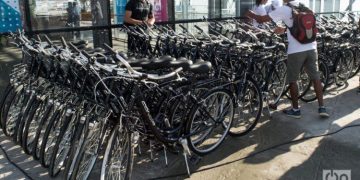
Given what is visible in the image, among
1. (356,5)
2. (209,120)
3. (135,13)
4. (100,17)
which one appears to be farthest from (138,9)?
(356,5)

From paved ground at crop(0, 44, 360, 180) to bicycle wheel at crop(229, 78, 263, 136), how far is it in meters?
0.12

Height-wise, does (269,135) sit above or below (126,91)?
below

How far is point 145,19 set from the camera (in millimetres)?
6586

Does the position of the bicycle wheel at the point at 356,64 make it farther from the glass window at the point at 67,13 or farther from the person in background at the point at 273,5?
the glass window at the point at 67,13

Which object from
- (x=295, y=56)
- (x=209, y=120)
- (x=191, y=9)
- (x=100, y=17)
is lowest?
(x=209, y=120)

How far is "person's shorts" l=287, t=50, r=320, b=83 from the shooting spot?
518 cm

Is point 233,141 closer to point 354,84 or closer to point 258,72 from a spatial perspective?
point 258,72

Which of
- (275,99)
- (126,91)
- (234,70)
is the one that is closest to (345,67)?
(275,99)

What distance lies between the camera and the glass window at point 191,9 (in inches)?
326

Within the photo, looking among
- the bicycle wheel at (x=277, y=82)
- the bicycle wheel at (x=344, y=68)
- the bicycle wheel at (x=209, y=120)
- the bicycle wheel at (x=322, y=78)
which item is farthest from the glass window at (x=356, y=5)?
the bicycle wheel at (x=209, y=120)

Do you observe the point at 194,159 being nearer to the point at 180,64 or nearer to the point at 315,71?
the point at 180,64

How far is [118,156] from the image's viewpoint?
3.36 meters

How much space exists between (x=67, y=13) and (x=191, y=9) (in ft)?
9.57

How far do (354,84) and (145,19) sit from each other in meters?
3.89
